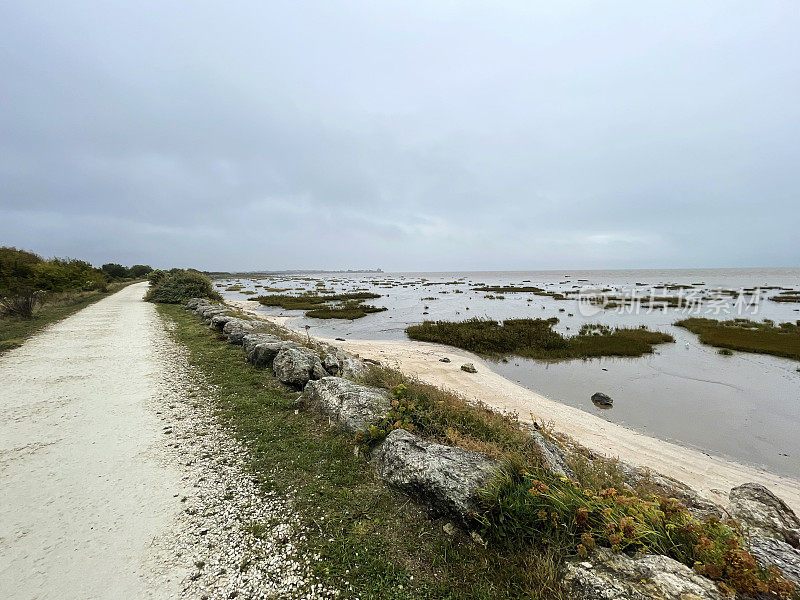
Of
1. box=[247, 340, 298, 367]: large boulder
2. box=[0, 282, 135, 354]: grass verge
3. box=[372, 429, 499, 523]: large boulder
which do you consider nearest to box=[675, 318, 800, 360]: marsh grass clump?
box=[372, 429, 499, 523]: large boulder

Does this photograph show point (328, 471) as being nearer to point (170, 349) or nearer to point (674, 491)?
point (674, 491)

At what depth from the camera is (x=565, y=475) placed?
5.02 m

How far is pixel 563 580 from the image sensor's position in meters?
3.34

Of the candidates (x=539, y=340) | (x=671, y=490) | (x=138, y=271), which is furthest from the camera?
(x=138, y=271)

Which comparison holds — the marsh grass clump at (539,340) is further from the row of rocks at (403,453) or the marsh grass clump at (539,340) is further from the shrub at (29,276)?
the shrub at (29,276)

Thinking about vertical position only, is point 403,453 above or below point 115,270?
below

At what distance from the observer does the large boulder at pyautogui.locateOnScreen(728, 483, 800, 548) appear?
4523mm

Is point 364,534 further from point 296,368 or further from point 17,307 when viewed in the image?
point 17,307

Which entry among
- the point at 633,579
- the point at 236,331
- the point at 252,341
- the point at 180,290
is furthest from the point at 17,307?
the point at 633,579

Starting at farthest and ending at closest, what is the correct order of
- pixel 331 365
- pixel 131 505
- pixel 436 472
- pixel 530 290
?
pixel 530 290 → pixel 331 365 → pixel 436 472 → pixel 131 505

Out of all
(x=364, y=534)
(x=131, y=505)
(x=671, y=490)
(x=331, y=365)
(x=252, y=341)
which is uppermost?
(x=252, y=341)

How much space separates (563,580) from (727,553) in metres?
1.72

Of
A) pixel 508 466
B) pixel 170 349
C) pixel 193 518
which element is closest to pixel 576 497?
pixel 508 466

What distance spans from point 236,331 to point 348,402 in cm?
1034
